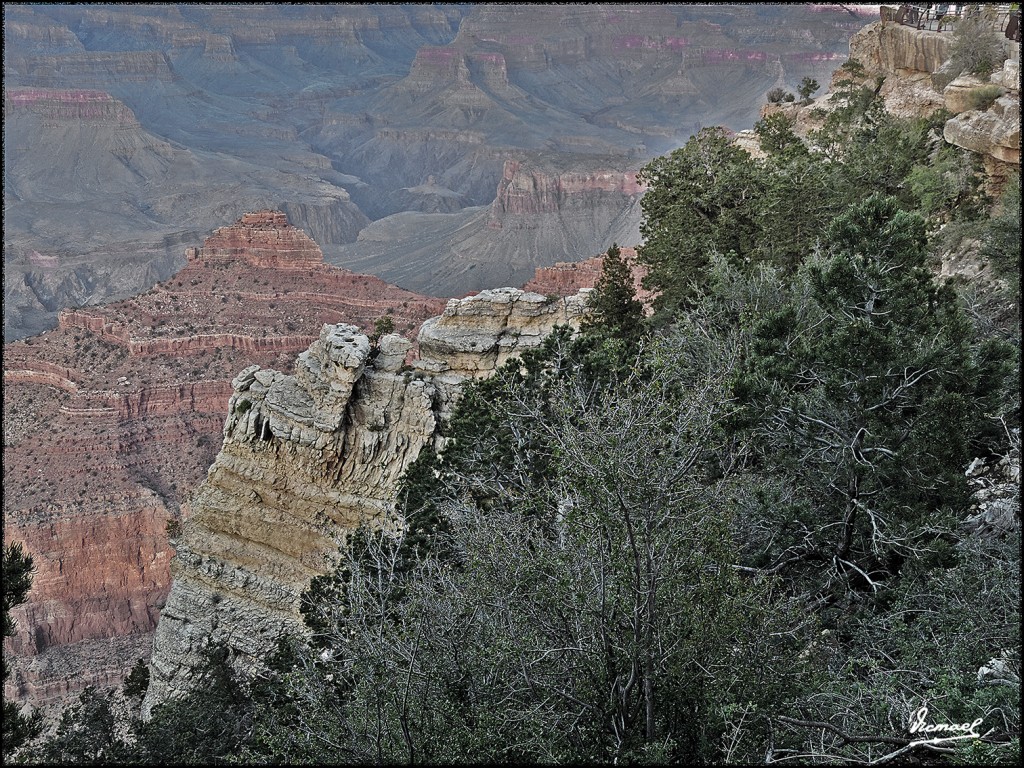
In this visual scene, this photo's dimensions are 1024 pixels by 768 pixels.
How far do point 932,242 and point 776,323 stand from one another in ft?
36.4

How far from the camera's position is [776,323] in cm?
1266

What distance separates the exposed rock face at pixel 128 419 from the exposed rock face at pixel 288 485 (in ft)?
59.9

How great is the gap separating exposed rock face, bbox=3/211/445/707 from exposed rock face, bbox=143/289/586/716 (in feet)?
59.9

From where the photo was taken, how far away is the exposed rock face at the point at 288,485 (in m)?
21.0

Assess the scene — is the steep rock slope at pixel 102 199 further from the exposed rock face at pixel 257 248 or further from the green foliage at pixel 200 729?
the green foliage at pixel 200 729

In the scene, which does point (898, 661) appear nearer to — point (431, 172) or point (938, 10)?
point (938, 10)

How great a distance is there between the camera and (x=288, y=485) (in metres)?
21.8

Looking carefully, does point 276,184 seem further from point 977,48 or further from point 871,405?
point 871,405

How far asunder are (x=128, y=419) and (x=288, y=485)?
102 ft

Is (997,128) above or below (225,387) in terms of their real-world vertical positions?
above

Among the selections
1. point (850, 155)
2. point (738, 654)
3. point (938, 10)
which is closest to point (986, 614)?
point (738, 654)

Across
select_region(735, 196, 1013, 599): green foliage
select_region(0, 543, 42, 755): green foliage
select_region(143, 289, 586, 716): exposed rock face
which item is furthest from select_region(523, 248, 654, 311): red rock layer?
select_region(0, 543, 42, 755): green foliage

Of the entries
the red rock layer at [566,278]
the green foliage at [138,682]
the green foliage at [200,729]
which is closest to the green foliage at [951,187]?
the green foliage at [200,729]

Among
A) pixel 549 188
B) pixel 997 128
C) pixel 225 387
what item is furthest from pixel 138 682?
pixel 549 188
